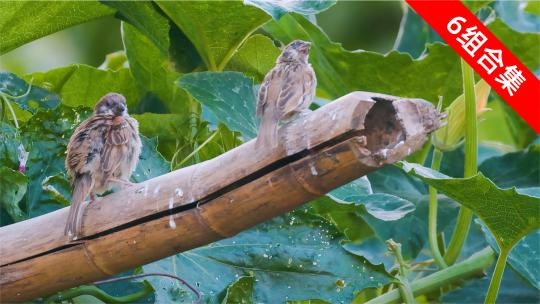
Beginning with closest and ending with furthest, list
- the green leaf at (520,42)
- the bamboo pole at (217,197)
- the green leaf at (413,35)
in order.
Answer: the bamboo pole at (217,197), the green leaf at (520,42), the green leaf at (413,35)

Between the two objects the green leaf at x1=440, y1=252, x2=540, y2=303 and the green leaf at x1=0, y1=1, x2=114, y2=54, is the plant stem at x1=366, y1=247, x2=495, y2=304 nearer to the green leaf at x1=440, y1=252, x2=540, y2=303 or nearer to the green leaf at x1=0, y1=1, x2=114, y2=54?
the green leaf at x1=440, y1=252, x2=540, y2=303

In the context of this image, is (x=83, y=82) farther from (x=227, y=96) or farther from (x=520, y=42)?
(x=520, y=42)

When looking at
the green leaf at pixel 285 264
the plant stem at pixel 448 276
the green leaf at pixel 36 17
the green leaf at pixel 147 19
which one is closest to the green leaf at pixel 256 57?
the green leaf at pixel 147 19

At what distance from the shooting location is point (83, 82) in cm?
192

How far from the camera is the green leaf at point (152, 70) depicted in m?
1.88

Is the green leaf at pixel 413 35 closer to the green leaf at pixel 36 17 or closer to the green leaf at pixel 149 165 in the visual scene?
the green leaf at pixel 36 17

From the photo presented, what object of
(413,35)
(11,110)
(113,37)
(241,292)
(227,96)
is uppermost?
(113,37)

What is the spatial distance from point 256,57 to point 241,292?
0.51 meters

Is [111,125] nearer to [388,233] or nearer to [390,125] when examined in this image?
[390,125]

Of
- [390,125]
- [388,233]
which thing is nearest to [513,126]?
[388,233]

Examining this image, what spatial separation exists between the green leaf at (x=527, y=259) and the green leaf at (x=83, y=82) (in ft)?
2.42

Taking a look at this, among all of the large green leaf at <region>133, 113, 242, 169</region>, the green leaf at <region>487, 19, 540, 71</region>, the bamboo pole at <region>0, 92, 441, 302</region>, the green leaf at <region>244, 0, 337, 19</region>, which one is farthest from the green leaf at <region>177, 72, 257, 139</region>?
the green leaf at <region>487, 19, 540, 71</region>

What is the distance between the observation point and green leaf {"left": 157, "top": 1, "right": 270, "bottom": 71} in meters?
1.76

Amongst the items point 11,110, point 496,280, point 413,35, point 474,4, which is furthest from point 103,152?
point 413,35
